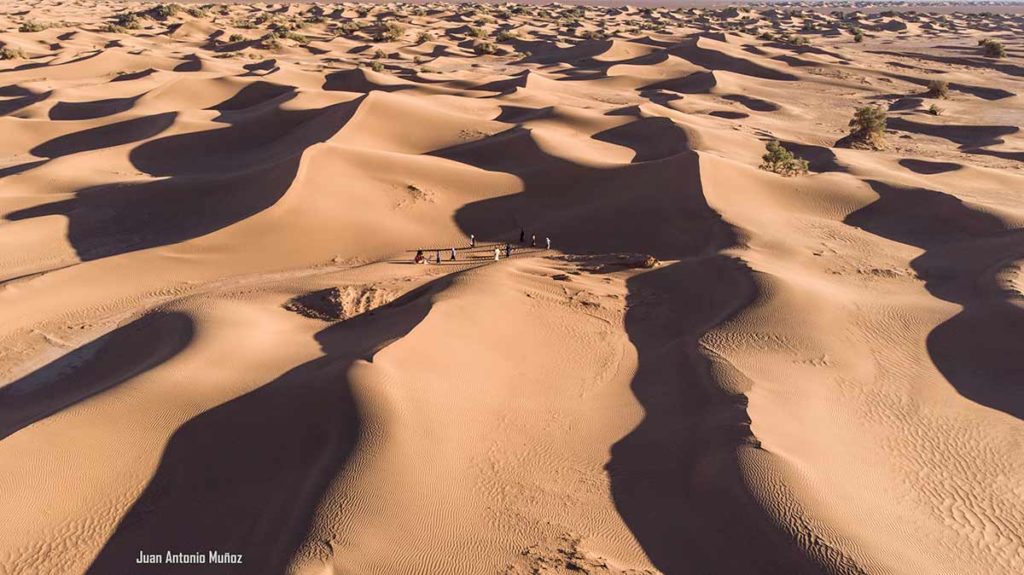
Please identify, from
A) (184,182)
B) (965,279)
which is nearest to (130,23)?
(184,182)

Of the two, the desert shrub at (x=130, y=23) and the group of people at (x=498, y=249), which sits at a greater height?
the group of people at (x=498, y=249)

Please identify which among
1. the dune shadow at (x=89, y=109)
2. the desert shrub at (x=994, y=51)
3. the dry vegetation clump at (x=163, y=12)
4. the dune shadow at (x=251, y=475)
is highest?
the dune shadow at (x=251, y=475)

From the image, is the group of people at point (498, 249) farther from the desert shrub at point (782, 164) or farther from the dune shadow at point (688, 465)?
the desert shrub at point (782, 164)

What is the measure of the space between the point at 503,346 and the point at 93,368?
24.4 ft

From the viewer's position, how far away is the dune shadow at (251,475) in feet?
26.7

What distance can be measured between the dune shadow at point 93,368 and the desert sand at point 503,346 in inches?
3.0

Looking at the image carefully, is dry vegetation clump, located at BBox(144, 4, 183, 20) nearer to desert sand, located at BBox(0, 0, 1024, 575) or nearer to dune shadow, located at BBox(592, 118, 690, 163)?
desert sand, located at BBox(0, 0, 1024, 575)

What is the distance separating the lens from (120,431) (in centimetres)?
997

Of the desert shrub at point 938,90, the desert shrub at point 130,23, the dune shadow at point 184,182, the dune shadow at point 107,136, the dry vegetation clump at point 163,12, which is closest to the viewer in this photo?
the dune shadow at point 184,182

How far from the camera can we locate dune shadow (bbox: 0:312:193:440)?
1132 centimetres

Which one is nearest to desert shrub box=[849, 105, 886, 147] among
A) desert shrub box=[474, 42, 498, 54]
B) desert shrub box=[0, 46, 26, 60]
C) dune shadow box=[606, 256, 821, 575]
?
dune shadow box=[606, 256, 821, 575]

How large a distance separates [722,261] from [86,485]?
507 inches

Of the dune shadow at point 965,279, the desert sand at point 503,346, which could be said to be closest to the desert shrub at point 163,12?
the desert sand at point 503,346

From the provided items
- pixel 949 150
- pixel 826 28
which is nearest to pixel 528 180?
pixel 949 150
